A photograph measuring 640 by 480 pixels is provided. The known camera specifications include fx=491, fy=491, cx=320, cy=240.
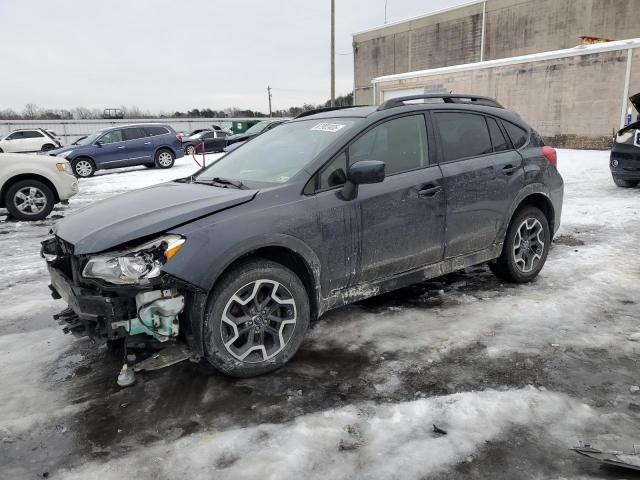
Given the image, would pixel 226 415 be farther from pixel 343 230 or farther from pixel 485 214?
pixel 485 214

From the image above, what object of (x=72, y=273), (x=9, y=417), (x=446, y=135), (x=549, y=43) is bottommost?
(x=9, y=417)

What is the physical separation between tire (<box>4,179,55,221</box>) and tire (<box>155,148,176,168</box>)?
31.5 feet

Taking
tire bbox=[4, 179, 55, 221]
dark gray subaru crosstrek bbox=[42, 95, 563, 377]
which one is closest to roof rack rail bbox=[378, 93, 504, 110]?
dark gray subaru crosstrek bbox=[42, 95, 563, 377]

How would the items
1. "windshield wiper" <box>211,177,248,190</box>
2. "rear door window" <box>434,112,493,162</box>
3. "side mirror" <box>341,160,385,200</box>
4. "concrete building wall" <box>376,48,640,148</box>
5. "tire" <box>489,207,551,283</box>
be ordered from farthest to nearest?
1. "concrete building wall" <box>376,48,640,148</box>
2. "tire" <box>489,207,551,283</box>
3. "rear door window" <box>434,112,493,162</box>
4. "windshield wiper" <box>211,177,248,190</box>
5. "side mirror" <box>341,160,385,200</box>

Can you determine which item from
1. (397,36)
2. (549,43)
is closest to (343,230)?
(549,43)

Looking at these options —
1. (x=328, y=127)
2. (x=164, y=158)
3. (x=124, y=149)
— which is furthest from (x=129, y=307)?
(x=164, y=158)

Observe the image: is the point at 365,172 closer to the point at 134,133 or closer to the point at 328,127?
the point at 328,127

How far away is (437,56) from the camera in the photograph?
138ft

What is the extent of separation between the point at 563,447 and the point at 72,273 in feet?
9.73

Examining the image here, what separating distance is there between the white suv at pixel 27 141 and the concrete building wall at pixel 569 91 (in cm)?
1869

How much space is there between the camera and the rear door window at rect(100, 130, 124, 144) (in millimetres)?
17516

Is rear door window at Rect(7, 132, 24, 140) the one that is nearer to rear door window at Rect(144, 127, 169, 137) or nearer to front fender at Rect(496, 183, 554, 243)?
rear door window at Rect(144, 127, 169, 137)

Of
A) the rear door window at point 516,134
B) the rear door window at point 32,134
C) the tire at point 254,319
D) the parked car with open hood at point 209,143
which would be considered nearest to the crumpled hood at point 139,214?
the tire at point 254,319

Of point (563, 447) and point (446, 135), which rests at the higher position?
point (446, 135)
